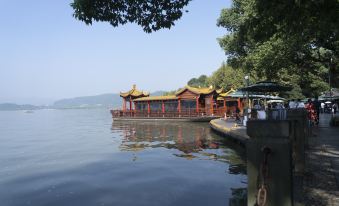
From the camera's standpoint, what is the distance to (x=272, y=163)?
12.6 ft

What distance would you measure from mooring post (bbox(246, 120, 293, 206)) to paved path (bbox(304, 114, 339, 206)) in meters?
2.70

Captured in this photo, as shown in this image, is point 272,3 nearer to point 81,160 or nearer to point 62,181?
point 62,181

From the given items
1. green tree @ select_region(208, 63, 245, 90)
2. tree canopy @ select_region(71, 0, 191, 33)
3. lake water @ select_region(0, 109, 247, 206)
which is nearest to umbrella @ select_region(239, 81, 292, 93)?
lake water @ select_region(0, 109, 247, 206)

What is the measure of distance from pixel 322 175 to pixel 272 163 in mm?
4819

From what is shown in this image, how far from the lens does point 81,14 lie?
23.5ft

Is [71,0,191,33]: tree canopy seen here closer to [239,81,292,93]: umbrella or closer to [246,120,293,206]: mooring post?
[246,120,293,206]: mooring post

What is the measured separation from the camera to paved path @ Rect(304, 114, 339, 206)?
635 cm

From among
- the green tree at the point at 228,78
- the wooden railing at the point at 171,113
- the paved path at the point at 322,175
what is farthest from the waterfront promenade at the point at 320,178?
the green tree at the point at 228,78

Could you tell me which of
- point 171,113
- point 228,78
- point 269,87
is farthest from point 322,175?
point 228,78

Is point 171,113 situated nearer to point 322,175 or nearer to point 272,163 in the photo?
point 322,175

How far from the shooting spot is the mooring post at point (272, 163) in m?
3.77

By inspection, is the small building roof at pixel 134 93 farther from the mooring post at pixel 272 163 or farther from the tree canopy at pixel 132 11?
the mooring post at pixel 272 163

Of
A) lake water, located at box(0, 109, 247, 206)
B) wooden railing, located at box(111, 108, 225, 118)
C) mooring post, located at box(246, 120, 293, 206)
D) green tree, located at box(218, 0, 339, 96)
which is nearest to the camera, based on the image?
mooring post, located at box(246, 120, 293, 206)

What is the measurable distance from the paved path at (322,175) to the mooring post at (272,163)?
2.70 metres
